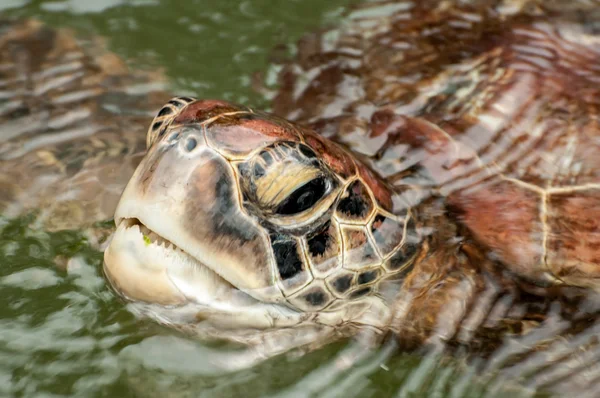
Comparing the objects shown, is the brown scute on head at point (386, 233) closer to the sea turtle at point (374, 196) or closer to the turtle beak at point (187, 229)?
the sea turtle at point (374, 196)

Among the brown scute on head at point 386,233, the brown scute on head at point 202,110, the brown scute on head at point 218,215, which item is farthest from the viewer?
the brown scute on head at point 386,233

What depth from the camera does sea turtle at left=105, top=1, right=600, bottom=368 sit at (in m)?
1.71

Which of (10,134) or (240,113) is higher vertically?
(240,113)

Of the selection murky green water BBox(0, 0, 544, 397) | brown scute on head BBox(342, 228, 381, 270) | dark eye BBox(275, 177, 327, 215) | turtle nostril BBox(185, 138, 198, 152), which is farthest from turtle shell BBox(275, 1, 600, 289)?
turtle nostril BBox(185, 138, 198, 152)

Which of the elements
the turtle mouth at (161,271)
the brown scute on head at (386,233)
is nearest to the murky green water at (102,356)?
the turtle mouth at (161,271)

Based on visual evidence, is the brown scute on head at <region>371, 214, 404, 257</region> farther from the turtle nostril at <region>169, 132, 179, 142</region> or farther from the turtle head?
the turtle nostril at <region>169, 132, 179, 142</region>

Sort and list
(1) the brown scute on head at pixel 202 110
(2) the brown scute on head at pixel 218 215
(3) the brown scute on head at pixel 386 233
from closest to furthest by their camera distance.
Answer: (2) the brown scute on head at pixel 218 215 < (1) the brown scute on head at pixel 202 110 < (3) the brown scute on head at pixel 386 233

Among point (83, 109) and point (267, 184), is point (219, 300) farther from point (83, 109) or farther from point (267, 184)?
point (83, 109)

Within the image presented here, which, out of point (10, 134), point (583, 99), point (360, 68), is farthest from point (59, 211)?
point (583, 99)

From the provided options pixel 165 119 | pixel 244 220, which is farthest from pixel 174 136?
pixel 244 220

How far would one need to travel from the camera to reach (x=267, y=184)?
1.70 meters

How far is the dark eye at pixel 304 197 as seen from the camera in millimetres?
1740

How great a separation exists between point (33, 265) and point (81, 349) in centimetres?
41

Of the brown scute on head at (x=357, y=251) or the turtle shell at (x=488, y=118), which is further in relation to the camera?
the turtle shell at (x=488, y=118)
